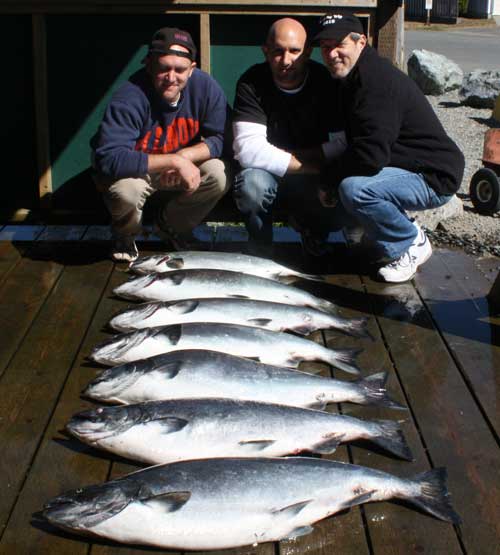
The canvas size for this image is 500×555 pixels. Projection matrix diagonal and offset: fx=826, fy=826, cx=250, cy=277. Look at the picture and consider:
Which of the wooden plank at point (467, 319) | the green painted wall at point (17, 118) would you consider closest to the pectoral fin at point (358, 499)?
the wooden plank at point (467, 319)

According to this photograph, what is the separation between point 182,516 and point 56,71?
449 cm

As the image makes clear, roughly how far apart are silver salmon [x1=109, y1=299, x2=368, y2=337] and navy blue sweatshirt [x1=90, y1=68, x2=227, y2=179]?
1083 mm

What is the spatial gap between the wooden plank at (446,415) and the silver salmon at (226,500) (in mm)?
118

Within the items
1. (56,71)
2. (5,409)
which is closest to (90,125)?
(56,71)

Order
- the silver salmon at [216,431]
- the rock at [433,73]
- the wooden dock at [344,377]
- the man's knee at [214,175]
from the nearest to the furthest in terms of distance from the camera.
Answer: the wooden dock at [344,377] < the silver salmon at [216,431] < the man's knee at [214,175] < the rock at [433,73]

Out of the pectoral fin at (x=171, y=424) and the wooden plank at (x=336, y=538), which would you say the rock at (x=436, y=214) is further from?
the wooden plank at (x=336, y=538)

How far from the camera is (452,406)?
3.60 metres

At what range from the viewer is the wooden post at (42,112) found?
242 inches

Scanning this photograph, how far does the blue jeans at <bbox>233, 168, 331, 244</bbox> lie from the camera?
5121 mm

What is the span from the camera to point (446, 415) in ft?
11.6

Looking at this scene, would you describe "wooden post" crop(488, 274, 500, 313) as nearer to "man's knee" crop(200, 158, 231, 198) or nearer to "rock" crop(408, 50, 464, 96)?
"man's knee" crop(200, 158, 231, 198)

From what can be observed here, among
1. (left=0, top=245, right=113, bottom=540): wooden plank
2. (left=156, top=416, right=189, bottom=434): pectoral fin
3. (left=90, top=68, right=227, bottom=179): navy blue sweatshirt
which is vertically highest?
(left=90, top=68, right=227, bottom=179): navy blue sweatshirt

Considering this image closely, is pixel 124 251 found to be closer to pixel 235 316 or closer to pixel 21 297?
pixel 21 297

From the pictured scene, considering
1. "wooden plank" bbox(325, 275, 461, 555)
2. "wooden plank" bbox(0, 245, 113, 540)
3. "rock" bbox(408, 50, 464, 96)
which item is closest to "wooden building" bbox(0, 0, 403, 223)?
"wooden plank" bbox(0, 245, 113, 540)
